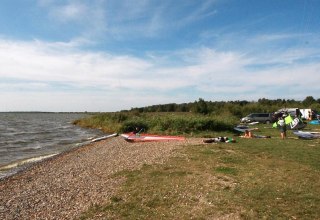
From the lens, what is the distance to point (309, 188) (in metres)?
10.4

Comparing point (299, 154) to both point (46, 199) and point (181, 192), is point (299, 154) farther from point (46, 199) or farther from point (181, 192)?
point (46, 199)

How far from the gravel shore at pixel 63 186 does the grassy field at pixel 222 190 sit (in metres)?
0.70

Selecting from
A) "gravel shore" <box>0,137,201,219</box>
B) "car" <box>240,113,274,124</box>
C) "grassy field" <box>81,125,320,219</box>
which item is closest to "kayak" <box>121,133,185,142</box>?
"gravel shore" <box>0,137,201,219</box>

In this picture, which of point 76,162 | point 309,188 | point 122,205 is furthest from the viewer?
point 76,162

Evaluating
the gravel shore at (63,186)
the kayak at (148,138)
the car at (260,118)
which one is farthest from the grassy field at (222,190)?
the car at (260,118)

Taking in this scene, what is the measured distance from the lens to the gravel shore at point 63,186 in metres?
10.0

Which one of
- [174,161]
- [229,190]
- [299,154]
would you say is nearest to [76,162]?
[174,161]

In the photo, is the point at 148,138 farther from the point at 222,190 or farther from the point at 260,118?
the point at 260,118

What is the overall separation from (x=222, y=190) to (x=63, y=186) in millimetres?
6331

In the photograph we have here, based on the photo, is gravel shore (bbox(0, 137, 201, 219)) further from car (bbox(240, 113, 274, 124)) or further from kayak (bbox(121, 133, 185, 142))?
car (bbox(240, 113, 274, 124))

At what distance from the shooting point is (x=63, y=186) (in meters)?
13.0

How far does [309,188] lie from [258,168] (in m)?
3.41

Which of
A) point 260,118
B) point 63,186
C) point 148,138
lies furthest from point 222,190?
point 260,118

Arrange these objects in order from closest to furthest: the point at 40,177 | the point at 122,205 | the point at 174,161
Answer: the point at 122,205
the point at 40,177
the point at 174,161
